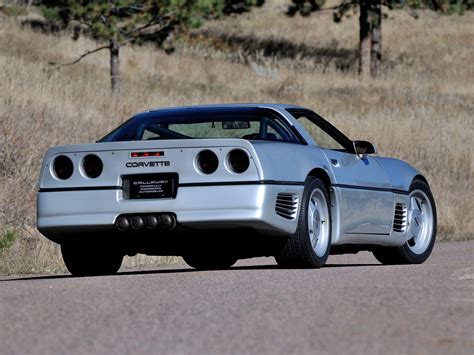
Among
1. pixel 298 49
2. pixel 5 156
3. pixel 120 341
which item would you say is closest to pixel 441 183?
pixel 5 156

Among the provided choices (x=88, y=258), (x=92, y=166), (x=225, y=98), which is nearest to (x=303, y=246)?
(x=92, y=166)

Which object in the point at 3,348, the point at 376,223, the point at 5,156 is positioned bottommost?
the point at 5,156

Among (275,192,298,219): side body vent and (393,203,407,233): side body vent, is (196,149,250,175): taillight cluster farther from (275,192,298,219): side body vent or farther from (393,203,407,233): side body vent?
(393,203,407,233): side body vent

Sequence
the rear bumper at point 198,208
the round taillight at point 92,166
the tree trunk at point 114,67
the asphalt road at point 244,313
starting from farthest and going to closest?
the tree trunk at point 114,67 < the round taillight at point 92,166 < the rear bumper at point 198,208 < the asphalt road at point 244,313

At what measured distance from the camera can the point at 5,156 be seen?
16.2m

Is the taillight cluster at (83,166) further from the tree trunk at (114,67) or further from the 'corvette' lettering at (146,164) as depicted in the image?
the tree trunk at (114,67)

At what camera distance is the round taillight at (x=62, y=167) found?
898cm

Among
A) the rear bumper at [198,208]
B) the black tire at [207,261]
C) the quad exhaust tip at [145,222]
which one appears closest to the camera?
the rear bumper at [198,208]

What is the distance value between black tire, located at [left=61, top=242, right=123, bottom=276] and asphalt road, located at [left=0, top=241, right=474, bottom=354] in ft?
3.04

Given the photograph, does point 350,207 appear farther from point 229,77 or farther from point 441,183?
point 229,77

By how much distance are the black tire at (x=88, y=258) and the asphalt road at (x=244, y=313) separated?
926 millimetres

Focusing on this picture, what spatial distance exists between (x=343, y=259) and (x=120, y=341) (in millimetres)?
7868

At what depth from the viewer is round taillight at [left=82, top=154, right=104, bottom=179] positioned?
8844 mm

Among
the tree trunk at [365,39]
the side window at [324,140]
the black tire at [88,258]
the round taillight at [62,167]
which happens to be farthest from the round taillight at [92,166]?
the tree trunk at [365,39]
